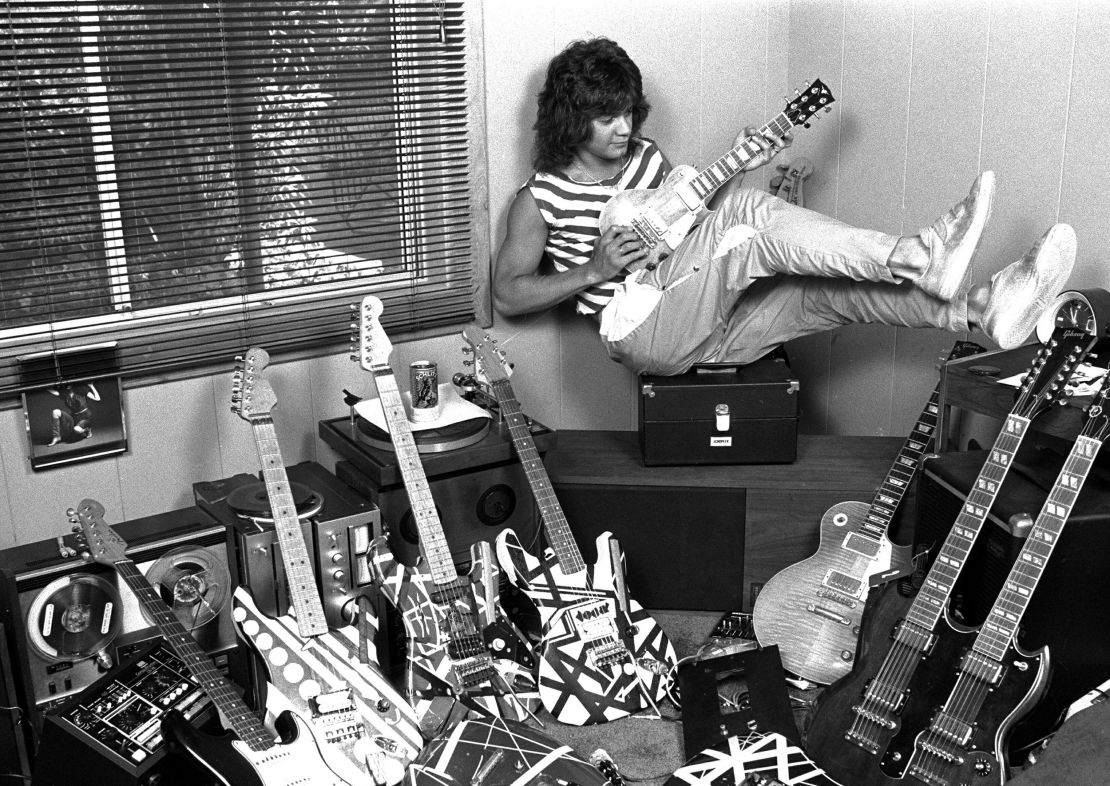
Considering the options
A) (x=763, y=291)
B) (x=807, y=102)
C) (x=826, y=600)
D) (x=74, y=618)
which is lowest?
(x=826, y=600)

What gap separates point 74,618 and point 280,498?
0.42 metres

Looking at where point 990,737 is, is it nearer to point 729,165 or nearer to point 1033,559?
point 1033,559

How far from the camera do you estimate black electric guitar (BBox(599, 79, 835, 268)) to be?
2.54 meters

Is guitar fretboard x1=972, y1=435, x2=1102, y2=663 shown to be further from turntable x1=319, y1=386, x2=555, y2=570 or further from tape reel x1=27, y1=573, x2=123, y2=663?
tape reel x1=27, y1=573, x2=123, y2=663

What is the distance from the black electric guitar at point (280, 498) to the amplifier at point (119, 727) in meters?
0.24

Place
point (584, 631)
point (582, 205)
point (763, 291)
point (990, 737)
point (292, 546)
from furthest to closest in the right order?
point (582, 205) < point (763, 291) < point (584, 631) < point (292, 546) < point (990, 737)

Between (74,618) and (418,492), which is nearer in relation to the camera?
(74,618)

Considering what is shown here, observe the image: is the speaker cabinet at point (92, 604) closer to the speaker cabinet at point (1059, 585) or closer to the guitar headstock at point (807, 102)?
the speaker cabinet at point (1059, 585)

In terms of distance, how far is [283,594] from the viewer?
2201 mm

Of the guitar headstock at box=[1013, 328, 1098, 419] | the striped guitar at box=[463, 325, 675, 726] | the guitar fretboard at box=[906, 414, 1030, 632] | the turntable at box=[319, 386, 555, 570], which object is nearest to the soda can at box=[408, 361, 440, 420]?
the turntable at box=[319, 386, 555, 570]

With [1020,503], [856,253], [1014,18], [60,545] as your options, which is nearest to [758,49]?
[1014,18]

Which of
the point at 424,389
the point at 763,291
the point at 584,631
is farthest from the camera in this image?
the point at 763,291

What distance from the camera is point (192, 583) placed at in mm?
2115

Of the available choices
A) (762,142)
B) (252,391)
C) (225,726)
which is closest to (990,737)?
(225,726)
